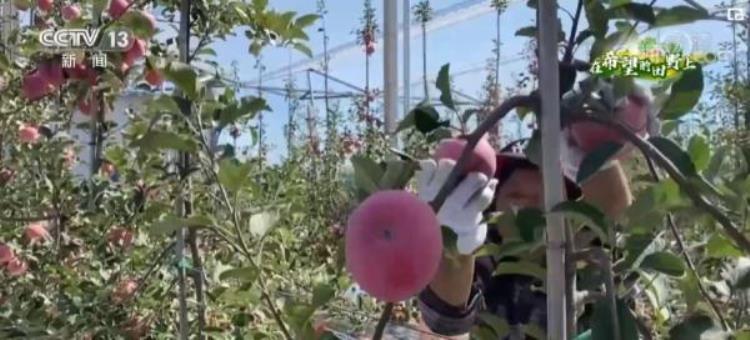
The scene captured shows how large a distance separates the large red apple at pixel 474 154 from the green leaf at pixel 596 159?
0.06m

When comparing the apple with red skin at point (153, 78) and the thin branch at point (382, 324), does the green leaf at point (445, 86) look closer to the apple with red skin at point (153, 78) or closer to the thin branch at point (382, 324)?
the thin branch at point (382, 324)

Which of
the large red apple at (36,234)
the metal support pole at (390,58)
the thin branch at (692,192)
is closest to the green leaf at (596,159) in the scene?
the thin branch at (692,192)

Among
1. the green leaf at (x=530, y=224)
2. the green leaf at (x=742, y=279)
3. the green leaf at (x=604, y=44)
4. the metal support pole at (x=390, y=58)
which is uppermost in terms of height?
the metal support pole at (x=390, y=58)

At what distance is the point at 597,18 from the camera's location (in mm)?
521

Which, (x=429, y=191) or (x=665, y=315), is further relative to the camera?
(x=665, y=315)

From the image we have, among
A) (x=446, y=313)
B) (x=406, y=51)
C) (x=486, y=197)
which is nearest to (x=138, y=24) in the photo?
(x=446, y=313)

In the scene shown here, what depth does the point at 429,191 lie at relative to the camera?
0.53m

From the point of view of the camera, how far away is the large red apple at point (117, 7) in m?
1.42

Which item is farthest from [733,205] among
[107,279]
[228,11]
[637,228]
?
[107,279]

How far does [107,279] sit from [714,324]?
1242 millimetres

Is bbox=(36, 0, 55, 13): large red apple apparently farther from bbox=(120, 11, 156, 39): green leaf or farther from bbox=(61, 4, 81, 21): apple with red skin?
bbox=(120, 11, 156, 39): green leaf

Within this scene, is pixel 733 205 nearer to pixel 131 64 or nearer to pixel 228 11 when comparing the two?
pixel 228 11

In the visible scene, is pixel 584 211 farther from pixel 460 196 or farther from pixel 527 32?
pixel 527 32

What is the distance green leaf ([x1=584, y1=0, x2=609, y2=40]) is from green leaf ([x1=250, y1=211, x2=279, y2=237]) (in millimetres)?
508
